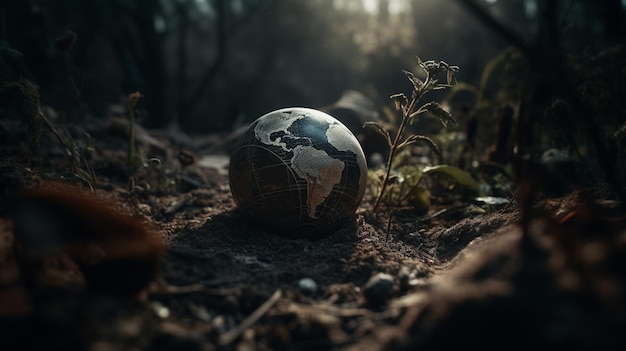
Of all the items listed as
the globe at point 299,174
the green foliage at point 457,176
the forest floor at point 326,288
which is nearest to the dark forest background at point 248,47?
the forest floor at point 326,288

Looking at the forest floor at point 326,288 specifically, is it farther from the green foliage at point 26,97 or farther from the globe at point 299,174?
the green foliage at point 26,97

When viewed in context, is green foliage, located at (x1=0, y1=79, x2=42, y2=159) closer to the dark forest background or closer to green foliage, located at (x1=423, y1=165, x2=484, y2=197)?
the dark forest background

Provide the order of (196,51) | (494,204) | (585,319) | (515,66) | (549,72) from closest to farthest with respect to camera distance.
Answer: (585,319) → (549,72) → (494,204) → (515,66) → (196,51)

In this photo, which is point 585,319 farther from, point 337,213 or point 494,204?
point 494,204

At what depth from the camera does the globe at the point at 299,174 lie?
3785 mm

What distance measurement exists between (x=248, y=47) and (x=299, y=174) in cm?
1844

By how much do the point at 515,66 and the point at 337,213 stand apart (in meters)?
4.26

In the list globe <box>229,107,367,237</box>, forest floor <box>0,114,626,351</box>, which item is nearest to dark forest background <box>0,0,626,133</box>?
forest floor <box>0,114,626,351</box>

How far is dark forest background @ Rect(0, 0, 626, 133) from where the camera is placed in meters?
7.68

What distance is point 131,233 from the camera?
280 centimetres

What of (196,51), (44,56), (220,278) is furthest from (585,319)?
(196,51)

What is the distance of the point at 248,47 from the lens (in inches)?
831

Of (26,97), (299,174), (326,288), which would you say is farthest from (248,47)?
(326,288)

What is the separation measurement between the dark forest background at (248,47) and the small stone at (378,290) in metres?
1.53
